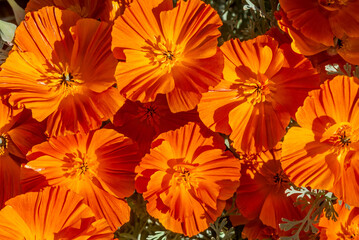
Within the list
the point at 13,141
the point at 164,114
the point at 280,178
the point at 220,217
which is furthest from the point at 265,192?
the point at 13,141

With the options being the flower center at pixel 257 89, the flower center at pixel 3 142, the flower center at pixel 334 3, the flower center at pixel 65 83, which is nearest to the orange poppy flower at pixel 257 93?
the flower center at pixel 257 89

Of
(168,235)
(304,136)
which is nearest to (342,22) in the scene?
(304,136)

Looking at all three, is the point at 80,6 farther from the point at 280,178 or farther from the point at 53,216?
the point at 280,178

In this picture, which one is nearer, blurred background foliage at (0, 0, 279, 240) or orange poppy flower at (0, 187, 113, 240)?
orange poppy flower at (0, 187, 113, 240)

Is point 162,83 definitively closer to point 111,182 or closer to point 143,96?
point 143,96

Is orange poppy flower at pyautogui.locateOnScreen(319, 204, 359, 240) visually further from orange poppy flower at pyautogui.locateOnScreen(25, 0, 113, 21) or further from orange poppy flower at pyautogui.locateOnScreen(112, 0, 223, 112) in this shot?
orange poppy flower at pyautogui.locateOnScreen(25, 0, 113, 21)

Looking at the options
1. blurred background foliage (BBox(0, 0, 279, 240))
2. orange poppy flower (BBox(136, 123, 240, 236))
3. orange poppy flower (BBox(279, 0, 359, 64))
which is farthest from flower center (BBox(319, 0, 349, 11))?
orange poppy flower (BBox(136, 123, 240, 236))

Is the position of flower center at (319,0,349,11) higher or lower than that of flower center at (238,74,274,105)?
higher
